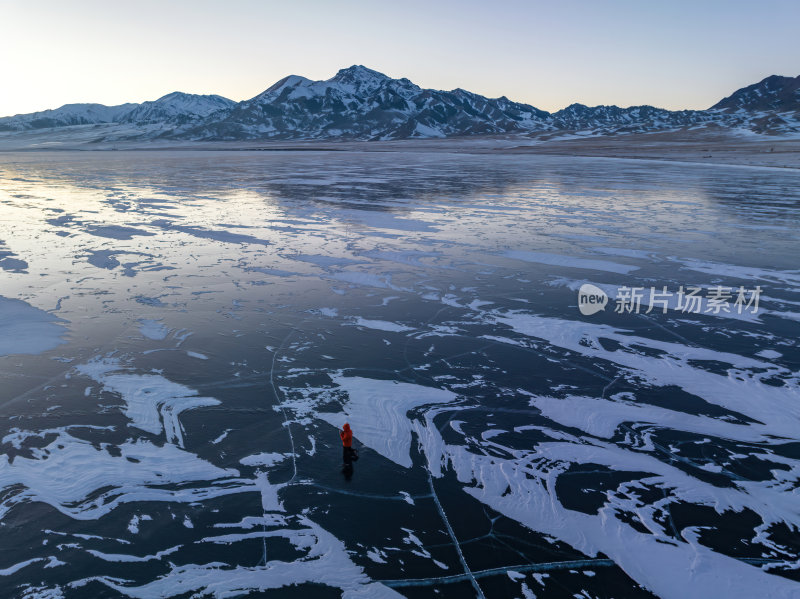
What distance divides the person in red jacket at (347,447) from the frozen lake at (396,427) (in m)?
0.18

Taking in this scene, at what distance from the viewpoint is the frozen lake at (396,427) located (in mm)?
4406

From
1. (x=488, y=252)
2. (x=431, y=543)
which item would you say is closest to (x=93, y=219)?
(x=488, y=252)

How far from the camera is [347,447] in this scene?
5.60m

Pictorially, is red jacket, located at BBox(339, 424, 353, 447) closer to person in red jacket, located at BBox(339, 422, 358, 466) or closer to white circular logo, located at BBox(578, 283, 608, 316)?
person in red jacket, located at BBox(339, 422, 358, 466)

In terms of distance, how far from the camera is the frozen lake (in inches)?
173

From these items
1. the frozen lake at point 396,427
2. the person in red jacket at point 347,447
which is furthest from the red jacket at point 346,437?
the frozen lake at point 396,427

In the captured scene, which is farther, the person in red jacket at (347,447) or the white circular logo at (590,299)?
the white circular logo at (590,299)

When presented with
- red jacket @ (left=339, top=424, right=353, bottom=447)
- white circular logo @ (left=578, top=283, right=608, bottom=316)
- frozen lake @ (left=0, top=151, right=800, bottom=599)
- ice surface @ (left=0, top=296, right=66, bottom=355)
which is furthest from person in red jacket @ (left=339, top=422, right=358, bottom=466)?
white circular logo @ (left=578, top=283, right=608, bottom=316)

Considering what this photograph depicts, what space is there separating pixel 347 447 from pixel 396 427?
1.01 meters

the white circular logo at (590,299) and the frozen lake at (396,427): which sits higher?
the white circular logo at (590,299)

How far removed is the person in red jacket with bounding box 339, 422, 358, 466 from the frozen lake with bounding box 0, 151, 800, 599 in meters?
0.18

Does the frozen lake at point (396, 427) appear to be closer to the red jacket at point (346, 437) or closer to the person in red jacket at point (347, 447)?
the person in red jacket at point (347, 447)

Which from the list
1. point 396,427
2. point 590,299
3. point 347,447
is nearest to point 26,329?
point 347,447

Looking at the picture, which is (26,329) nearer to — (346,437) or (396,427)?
(346,437)
